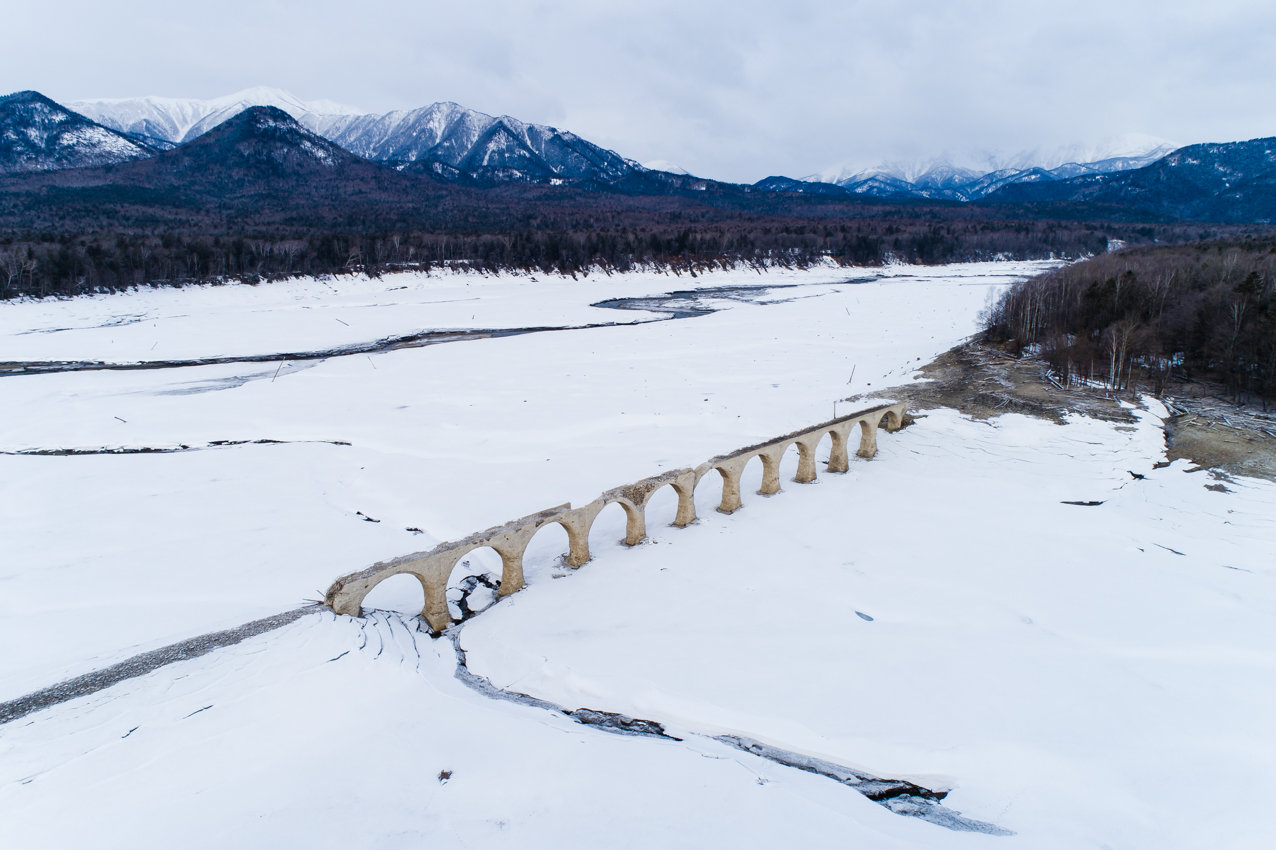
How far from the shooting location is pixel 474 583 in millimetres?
14734

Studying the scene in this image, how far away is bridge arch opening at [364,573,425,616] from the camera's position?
13633mm

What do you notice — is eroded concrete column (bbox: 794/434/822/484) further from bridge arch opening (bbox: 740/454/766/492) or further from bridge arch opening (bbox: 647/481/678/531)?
bridge arch opening (bbox: 647/481/678/531)

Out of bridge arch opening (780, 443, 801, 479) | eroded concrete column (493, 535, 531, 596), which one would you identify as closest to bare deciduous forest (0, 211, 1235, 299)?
bridge arch opening (780, 443, 801, 479)

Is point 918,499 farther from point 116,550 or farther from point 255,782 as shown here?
point 116,550

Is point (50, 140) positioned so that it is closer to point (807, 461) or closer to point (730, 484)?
point (730, 484)

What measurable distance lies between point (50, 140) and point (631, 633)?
7661 inches

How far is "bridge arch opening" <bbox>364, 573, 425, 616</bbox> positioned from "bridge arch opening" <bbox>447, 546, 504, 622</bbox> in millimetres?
703

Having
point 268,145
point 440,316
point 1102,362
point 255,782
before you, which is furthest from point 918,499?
point 268,145

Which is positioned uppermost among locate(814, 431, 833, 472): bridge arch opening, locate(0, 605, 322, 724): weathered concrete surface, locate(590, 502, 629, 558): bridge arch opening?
locate(0, 605, 322, 724): weathered concrete surface

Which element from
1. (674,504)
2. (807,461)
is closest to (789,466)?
(807,461)

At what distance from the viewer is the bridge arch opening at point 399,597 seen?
44.7 ft

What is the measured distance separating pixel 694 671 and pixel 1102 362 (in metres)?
32.7

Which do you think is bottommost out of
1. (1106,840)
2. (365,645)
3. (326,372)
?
(1106,840)

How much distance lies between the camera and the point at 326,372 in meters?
33.8
